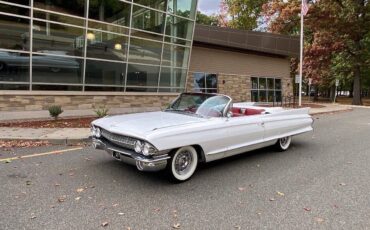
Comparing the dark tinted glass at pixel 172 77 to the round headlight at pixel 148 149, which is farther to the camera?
the dark tinted glass at pixel 172 77

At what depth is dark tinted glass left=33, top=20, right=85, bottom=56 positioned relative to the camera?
480 inches

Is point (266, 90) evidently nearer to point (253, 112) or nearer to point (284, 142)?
point (284, 142)

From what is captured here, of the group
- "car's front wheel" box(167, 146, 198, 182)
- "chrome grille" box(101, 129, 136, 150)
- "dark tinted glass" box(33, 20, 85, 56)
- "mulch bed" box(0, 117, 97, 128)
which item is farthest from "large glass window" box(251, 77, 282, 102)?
"chrome grille" box(101, 129, 136, 150)

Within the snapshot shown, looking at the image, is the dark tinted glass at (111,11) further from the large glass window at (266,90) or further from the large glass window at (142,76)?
the large glass window at (266,90)

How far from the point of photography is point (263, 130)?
6633mm

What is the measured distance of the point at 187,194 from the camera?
4.75m

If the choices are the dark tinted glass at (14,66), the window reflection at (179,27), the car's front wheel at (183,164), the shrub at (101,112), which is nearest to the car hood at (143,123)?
the car's front wheel at (183,164)

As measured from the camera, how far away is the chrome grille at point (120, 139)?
492cm

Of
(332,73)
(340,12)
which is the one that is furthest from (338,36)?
(332,73)

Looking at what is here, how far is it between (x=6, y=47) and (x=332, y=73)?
33920 millimetres

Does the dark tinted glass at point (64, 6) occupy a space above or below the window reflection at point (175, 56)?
above

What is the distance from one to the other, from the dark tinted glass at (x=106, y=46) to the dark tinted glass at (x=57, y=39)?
418 mm

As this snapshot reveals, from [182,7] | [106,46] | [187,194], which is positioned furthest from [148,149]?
[182,7]

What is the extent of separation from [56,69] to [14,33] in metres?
1.92
